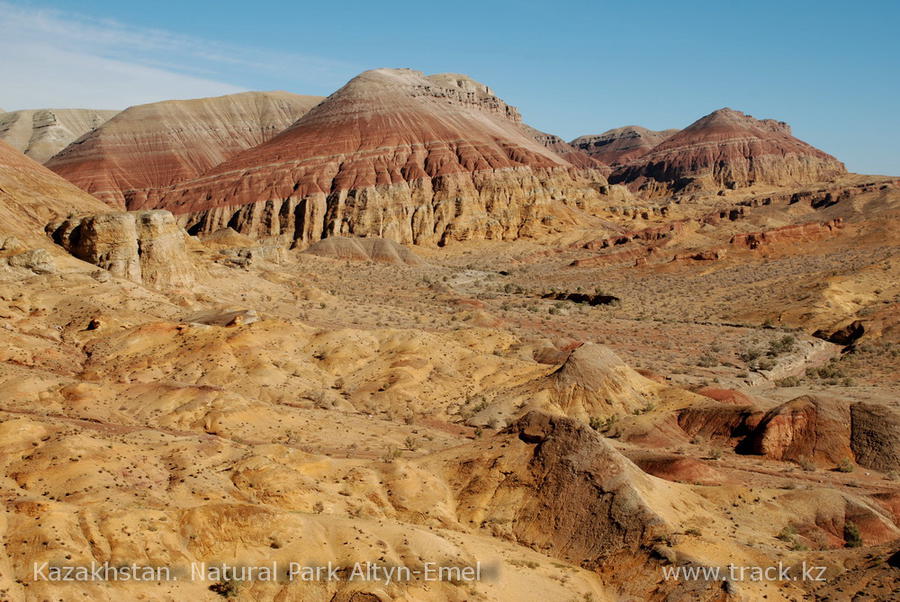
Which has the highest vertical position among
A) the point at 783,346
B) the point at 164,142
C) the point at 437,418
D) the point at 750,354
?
the point at 164,142

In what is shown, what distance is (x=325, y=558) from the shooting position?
13094 millimetres

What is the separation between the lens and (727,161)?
554 feet

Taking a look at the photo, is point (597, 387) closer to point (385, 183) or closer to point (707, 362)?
point (707, 362)

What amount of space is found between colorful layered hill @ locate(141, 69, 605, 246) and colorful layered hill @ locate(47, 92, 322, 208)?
10.2 m

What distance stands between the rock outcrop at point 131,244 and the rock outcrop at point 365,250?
44.0 meters

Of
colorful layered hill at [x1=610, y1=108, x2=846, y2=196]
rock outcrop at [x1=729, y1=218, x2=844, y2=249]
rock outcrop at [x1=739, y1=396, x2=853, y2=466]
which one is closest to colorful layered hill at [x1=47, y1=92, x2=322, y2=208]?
colorful layered hill at [x1=610, y1=108, x2=846, y2=196]

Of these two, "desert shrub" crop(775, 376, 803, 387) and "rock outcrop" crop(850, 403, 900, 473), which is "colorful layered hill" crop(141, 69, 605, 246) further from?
"rock outcrop" crop(850, 403, 900, 473)

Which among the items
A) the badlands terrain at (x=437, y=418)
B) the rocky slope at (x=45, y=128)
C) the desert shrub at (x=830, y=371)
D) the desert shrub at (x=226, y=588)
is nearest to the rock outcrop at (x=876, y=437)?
the badlands terrain at (x=437, y=418)

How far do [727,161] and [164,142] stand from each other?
125m

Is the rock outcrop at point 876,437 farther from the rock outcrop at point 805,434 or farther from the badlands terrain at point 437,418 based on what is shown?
the rock outcrop at point 805,434

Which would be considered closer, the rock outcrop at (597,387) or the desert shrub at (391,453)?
the desert shrub at (391,453)

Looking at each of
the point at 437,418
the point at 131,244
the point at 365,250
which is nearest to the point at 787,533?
the point at 437,418

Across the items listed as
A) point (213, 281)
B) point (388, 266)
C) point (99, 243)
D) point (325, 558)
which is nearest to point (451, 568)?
point (325, 558)

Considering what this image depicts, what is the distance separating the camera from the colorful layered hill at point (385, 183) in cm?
10119
